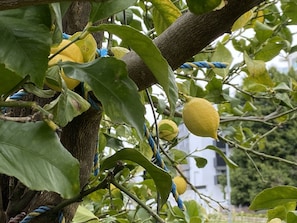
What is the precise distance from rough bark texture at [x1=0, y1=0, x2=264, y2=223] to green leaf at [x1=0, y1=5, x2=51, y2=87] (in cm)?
8

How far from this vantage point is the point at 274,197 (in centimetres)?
49

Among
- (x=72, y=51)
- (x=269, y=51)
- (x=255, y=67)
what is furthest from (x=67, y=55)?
(x=269, y=51)

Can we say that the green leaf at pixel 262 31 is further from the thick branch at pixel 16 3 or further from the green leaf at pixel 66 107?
the thick branch at pixel 16 3

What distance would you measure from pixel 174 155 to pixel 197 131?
50 centimetres

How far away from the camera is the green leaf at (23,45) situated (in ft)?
0.91

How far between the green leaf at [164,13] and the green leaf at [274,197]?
194mm

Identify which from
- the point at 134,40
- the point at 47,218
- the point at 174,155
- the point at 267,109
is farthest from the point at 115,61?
the point at 267,109

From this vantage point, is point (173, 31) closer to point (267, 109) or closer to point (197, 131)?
point (197, 131)

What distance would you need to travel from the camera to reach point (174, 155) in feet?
3.37

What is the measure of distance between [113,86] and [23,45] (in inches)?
2.9

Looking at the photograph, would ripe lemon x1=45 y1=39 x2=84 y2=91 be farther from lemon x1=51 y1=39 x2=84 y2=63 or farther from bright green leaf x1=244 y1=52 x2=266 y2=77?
bright green leaf x1=244 y1=52 x2=266 y2=77

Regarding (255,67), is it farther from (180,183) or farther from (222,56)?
(180,183)

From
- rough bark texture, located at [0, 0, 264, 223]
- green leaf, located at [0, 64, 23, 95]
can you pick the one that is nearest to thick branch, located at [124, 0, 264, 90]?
rough bark texture, located at [0, 0, 264, 223]

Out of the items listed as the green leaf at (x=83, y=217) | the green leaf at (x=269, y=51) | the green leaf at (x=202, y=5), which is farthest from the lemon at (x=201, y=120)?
the green leaf at (x=269, y=51)
